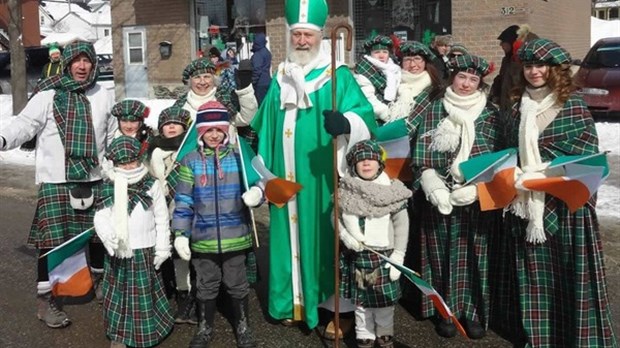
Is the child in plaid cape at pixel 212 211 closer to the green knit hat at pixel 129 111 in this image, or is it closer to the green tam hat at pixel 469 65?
the green knit hat at pixel 129 111

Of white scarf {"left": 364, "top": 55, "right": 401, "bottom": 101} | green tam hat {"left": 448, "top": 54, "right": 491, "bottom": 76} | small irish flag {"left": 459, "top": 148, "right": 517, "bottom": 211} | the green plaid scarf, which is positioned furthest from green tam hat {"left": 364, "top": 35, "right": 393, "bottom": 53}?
the green plaid scarf

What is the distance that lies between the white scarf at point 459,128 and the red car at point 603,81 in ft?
28.0

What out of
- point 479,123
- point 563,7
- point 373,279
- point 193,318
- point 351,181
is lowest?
point 193,318

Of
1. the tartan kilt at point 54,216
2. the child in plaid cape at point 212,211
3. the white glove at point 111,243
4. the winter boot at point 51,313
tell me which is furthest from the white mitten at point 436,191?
the winter boot at point 51,313

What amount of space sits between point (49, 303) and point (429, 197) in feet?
8.89

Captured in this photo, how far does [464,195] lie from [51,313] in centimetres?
289

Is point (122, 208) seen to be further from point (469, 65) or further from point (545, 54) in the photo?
point (545, 54)

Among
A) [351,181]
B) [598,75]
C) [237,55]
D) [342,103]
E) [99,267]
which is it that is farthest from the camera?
[237,55]

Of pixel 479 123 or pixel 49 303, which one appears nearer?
pixel 479 123

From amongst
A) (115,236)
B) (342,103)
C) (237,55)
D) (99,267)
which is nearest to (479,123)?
(342,103)

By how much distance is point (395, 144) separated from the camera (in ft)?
13.7

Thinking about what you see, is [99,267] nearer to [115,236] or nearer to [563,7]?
[115,236]

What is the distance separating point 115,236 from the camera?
12.8ft

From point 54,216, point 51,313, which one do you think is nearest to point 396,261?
point 54,216
